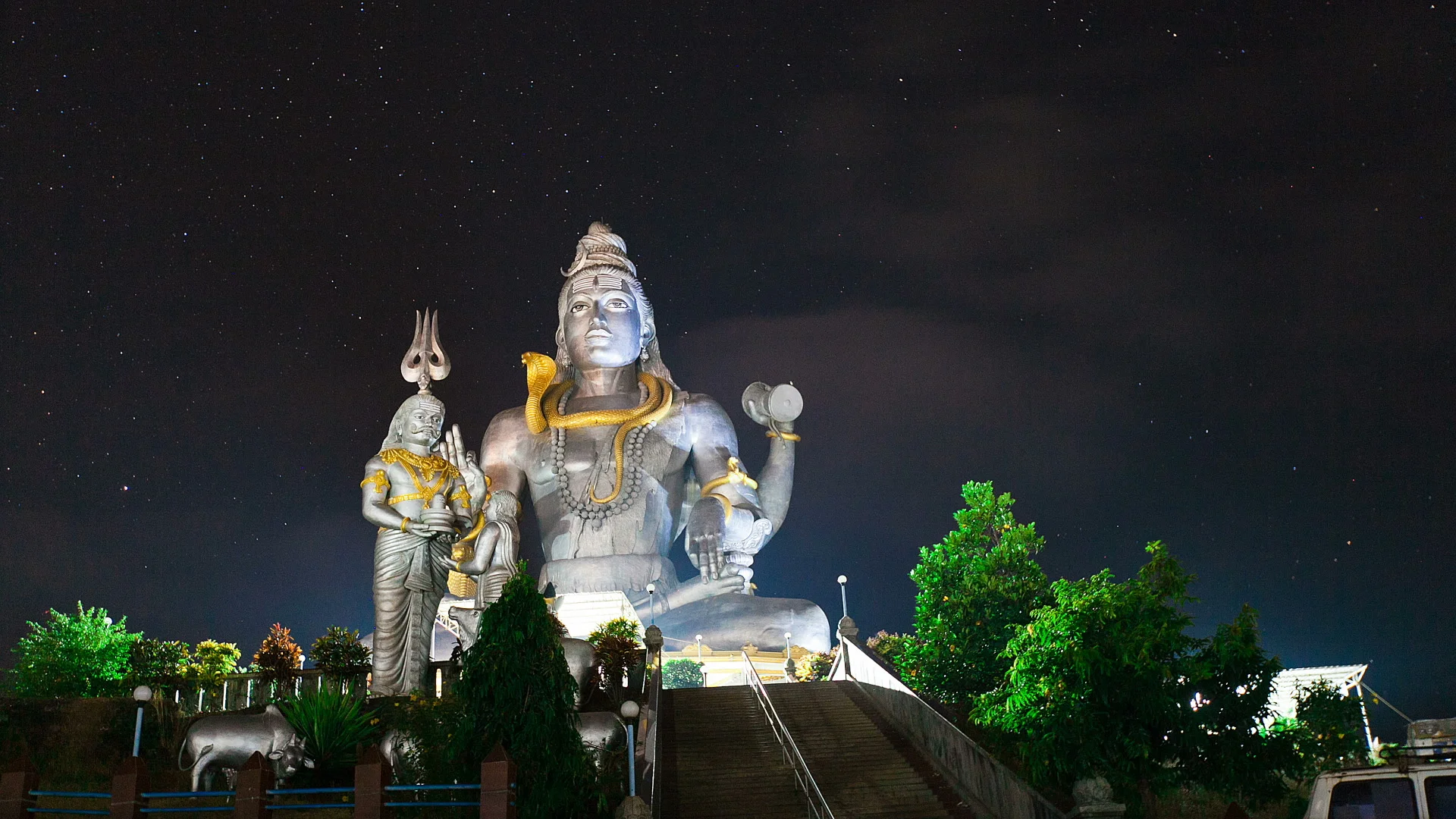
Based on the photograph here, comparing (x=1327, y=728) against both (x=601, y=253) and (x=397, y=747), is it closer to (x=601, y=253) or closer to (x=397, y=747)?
(x=397, y=747)

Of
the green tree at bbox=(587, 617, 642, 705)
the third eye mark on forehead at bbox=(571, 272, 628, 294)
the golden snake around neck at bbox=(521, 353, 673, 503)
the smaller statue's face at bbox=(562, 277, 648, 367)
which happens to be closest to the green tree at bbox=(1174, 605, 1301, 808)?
the green tree at bbox=(587, 617, 642, 705)

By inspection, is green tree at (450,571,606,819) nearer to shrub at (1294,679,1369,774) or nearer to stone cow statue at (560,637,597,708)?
stone cow statue at (560,637,597,708)

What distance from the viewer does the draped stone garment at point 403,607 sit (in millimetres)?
14969

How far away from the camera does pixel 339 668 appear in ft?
50.2

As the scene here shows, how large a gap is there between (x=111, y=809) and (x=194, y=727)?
1.26 meters

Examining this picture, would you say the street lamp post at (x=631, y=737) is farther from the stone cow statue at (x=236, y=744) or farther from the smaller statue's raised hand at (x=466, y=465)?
the smaller statue's raised hand at (x=466, y=465)

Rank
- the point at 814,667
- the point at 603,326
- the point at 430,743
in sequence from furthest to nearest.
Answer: the point at 603,326 < the point at 814,667 < the point at 430,743

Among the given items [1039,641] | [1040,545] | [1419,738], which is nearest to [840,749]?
[1039,641]

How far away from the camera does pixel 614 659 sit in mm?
15117

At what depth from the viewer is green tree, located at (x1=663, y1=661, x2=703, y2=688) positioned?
806 inches

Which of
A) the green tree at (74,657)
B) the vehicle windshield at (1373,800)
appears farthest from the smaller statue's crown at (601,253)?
the vehicle windshield at (1373,800)

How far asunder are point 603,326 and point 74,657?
1132 centimetres

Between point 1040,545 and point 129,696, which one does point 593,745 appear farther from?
point 1040,545

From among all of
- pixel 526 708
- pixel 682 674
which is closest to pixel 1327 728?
pixel 526 708
